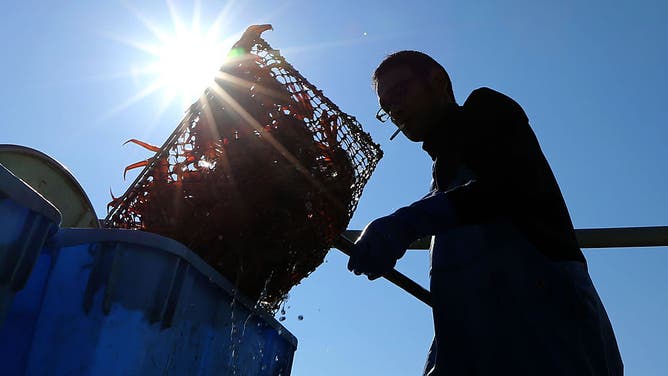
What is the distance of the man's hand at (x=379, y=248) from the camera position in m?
2.13

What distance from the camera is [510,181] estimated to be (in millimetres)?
2191

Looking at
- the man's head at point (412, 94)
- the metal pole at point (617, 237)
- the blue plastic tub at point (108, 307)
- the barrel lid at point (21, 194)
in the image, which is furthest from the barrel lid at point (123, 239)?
the metal pole at point (617, 237)

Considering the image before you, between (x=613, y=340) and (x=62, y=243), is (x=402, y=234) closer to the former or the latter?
(x=613, y=340)

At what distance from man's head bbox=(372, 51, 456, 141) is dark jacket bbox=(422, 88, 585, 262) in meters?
0.23

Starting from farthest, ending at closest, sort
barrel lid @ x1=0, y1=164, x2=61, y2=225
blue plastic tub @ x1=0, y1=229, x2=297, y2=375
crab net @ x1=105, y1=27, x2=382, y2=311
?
crab net @ x1=105, y1=27, x2=382, y2=311
blue plastic tub @ x1=0, y1=229, x2=297, y2=375
barrel lid @ x1=0, y1=164, x2=61, y2=225

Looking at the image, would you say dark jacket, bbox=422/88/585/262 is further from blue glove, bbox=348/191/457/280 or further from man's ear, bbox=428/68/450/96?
man's ear, bbox=428/68/450/96

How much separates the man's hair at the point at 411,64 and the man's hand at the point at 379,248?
31.7 inches

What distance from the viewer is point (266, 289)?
7.58 feet

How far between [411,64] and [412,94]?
158 millimetres

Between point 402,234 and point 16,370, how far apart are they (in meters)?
1.25

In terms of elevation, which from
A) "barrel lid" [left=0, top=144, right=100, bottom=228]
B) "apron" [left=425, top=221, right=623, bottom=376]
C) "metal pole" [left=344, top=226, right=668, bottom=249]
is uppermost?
"metal pole" [left=344, top=226, right=668, bottom=249]

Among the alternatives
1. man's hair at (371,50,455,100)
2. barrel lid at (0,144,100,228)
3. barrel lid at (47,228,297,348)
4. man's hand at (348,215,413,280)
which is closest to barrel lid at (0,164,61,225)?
barrel lid at (47,228,297,348)

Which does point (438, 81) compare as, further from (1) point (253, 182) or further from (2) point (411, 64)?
(1) point (253, 182)

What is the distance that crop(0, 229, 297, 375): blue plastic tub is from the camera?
1.62 metres
